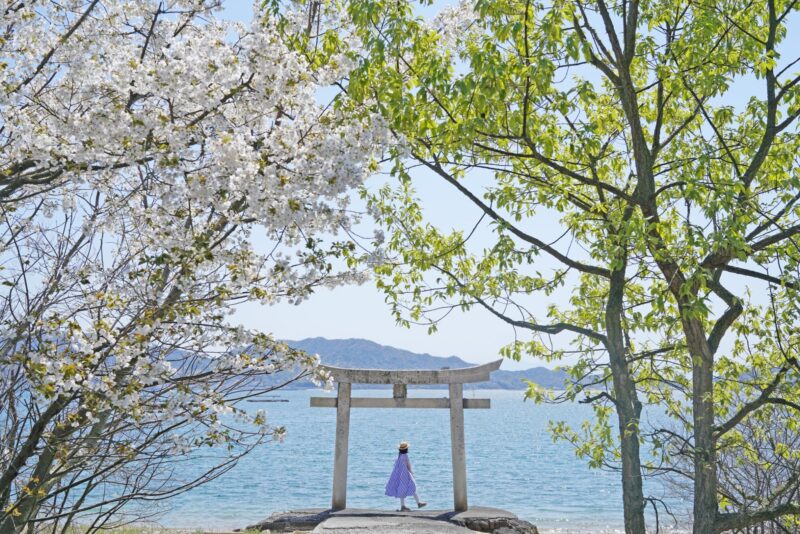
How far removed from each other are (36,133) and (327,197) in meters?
1.85

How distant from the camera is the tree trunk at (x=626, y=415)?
230 inches

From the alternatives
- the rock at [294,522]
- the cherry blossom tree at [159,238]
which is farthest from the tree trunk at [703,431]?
the rock at [294,522]

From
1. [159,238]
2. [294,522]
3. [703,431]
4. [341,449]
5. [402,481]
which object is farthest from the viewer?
[402,481]

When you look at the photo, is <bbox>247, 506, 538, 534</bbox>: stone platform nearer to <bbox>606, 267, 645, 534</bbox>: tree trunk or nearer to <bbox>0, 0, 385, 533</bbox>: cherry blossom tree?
<bbox>606, 267, 645, 534</bbox>: tree trunk

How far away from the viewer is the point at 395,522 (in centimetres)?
1021

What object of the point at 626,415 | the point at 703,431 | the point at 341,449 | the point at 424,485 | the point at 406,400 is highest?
the point at 406,400

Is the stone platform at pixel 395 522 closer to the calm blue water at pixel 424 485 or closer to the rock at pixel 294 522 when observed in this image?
the rock at pixel 294 522

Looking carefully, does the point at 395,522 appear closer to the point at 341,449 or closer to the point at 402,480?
the point at 402,480

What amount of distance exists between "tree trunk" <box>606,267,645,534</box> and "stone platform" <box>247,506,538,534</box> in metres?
4.32

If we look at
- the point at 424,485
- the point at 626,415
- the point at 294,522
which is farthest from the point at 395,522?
the point at 424,485

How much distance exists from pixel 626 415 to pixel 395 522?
5.28 meters

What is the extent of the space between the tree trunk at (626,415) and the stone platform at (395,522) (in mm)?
4325

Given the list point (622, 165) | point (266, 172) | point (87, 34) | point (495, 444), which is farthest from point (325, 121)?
point (495, 444)

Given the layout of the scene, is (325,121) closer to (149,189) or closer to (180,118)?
(180,118)
